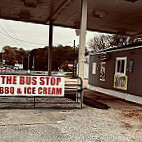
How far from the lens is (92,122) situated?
488cm

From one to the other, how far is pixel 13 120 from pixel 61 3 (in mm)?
6776

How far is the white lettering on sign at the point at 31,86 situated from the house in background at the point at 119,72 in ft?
14.2

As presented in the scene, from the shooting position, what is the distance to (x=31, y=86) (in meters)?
5.84

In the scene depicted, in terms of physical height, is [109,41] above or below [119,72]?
above

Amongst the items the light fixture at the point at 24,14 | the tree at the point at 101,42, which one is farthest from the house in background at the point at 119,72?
the tree at the point at 101,42

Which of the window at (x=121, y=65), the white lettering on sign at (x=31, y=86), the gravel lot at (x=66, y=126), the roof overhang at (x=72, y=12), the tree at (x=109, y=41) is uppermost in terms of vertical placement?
the tree at (x=109, y=41)

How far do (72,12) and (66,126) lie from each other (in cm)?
788

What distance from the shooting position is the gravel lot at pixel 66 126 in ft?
12.2

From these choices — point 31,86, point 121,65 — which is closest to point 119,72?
point 121,65

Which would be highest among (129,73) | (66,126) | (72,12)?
(72,12)

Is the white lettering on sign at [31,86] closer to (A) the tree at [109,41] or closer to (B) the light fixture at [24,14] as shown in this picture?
(B) the light fixture at [24,14]

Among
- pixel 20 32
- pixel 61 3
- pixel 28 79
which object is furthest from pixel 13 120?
pixel 20 32

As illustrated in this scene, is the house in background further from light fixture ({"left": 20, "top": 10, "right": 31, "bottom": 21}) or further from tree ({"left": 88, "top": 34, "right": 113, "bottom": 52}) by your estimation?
tree ({"left": 88, "top": 34, "right": 113, "bottom": 52})

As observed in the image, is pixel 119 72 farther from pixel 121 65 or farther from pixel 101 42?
→ pixel 101 42
